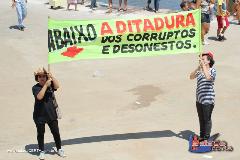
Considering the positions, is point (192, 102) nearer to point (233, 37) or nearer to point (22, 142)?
point (22, 142)

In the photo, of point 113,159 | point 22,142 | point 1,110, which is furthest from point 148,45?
point 1,110

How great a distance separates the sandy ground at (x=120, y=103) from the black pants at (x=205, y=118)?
43 centimetres

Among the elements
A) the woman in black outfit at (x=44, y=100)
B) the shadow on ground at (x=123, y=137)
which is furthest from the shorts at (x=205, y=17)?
the woman in black outfit at (x=44, y=100)

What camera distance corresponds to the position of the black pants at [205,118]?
32.2ft

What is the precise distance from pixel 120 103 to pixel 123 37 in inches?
115

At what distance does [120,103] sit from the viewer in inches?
500

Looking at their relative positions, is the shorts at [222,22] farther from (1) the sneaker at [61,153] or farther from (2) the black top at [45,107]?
(2) the black top at [45,107]

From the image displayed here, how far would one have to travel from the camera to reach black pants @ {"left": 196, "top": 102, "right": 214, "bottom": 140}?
32.2 ft

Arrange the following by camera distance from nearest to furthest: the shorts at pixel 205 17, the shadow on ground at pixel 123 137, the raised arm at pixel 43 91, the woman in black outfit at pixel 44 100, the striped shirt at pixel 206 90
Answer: the raised arm at pixel 43 91 < the woman in black outfit at pixel 44 100 < the striped shirt at pixel 206 90 < the shadow on ground at pixel 123 137 < the shorts at pixel 205 17

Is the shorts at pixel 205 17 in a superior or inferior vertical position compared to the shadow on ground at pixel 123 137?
superior

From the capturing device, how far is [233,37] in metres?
18.8

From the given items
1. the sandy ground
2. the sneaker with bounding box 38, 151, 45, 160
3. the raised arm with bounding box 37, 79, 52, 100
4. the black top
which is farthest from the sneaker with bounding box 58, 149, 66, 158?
the raised arm with bounding box 37, 79, 52, 100

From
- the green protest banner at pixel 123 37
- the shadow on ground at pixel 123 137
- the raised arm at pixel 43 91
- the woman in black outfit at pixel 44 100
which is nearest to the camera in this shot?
the raised arm at pixel 43 91

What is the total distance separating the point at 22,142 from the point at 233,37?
10679 mm
